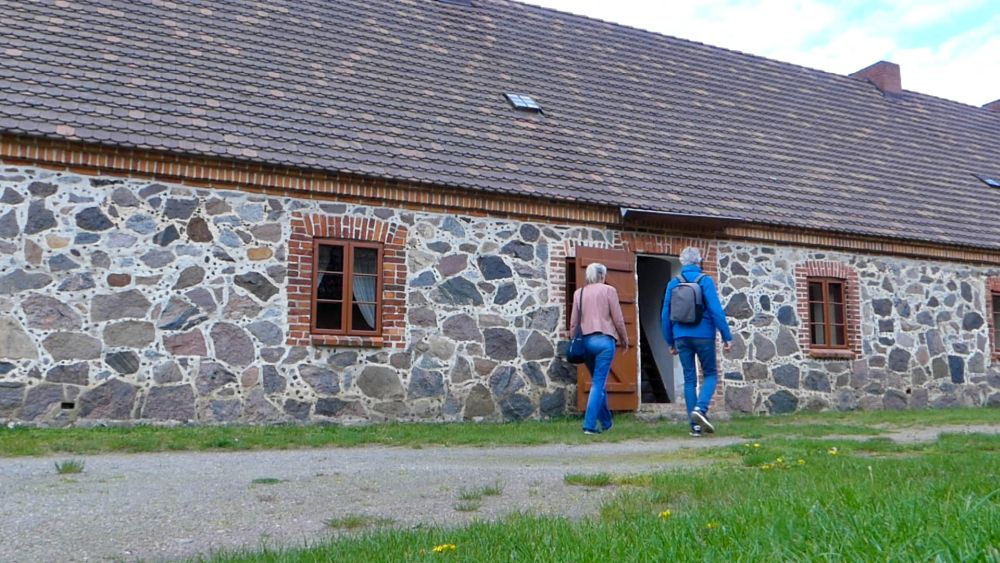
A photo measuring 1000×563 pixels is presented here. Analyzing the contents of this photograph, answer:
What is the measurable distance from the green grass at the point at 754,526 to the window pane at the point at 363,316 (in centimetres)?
530

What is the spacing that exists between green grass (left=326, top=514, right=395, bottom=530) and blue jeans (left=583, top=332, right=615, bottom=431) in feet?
15.7

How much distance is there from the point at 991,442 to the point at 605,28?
36.4 feet

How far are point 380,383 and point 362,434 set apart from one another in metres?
1.52

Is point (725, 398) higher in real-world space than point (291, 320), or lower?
lower

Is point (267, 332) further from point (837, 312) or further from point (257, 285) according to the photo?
point (837, 312)

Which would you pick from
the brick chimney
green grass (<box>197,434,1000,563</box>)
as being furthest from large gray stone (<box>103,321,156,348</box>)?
the brick chimney

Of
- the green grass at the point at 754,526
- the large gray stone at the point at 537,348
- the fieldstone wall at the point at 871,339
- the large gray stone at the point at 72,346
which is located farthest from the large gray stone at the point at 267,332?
the fieldstone wall at the point at 871,339

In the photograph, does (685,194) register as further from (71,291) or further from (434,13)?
(71,291)

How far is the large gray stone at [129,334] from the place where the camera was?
30.1 feet

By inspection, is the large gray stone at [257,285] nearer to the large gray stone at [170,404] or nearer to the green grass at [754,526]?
the large gray stone at [170,404]

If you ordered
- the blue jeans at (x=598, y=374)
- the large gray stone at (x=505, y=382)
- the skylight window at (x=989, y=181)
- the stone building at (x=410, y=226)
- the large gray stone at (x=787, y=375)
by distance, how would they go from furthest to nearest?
1. the skylight window at (x=989, y=181)
2. the large gray stone at (x=787, y=375)
3. the large gray stone at (x=505, y=382)
4. the stone building at (x=410, y=226)
5. the blue jeans at (x=598, y=374)

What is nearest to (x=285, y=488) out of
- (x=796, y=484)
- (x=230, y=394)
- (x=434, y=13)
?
(x=796, y=484)

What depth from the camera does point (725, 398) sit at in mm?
12148

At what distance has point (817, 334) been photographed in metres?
13.3
